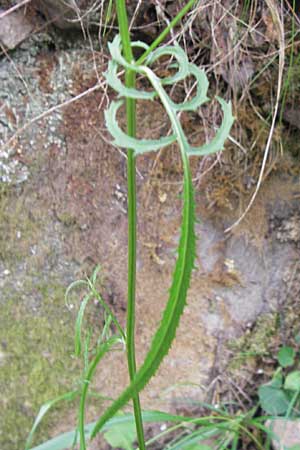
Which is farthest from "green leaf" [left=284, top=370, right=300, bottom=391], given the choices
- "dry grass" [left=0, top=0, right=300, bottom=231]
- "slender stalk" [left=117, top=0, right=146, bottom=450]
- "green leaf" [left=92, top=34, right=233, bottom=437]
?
"green leaf" [left=92, top=34, right=233, bottom=437]

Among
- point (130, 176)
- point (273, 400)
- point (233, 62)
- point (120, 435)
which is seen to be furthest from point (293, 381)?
point (130, 176)

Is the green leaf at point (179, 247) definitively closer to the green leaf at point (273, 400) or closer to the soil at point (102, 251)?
the soil at point (102, 251)

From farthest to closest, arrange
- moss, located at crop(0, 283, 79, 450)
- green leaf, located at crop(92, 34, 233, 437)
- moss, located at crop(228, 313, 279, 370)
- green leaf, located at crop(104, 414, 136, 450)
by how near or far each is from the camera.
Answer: moss, located at crop(228, 313, 279, 370) → moss, located at crop(0, 283, 79, 450) → green leaf, located at crop(104, 414, 136, 450) → green leaf, located at crop(92, 34, 233, 437)

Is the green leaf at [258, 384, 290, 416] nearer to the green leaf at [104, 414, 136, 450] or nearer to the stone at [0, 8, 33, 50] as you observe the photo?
the green leaf at [104, 414, 136, 450]

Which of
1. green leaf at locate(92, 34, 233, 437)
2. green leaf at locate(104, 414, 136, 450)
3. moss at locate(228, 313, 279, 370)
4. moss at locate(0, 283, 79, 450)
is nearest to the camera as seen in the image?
green leaf at locate(92, 34, 233, 437)

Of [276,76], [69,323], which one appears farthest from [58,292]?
[276,76]

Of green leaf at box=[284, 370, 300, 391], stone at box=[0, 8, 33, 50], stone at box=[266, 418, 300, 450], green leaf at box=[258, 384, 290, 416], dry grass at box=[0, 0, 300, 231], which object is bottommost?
stone at box=[266, 418, 300, 450]

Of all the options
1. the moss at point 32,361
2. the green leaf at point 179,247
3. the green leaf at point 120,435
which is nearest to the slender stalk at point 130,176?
the green leaf at point 179,247

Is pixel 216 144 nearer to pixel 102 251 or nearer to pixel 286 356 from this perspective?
pixel 102 251
